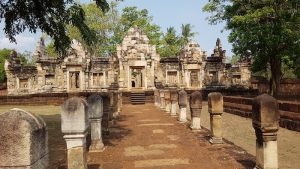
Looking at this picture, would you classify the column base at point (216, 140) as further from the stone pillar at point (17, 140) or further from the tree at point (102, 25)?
the tree at point (102, 25)

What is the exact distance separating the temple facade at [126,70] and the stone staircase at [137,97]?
272 centimetres

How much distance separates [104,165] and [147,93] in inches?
823

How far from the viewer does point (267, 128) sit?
575cm

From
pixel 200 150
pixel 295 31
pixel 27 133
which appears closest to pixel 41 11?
pixel 200 150

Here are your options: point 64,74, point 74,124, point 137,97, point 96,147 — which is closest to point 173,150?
point 96,147

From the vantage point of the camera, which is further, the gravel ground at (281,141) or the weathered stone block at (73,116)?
the gravel ground at (281,141)

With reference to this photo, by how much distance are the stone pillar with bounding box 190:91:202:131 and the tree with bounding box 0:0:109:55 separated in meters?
3.81

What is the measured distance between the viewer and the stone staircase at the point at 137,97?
26.8 m

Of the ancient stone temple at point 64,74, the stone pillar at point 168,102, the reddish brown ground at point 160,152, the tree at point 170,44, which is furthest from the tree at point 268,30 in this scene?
the tree at point 170,44

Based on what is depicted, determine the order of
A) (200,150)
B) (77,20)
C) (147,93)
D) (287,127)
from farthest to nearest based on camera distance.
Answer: (147,93)
(287,127)
(77,20)
(200,150)

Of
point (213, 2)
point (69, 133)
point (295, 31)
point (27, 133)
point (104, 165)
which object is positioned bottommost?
point (104, 165)

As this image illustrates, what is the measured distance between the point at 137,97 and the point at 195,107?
16.1m

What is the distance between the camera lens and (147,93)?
2778 centimetres

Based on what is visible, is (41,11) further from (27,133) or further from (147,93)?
(147,93)
